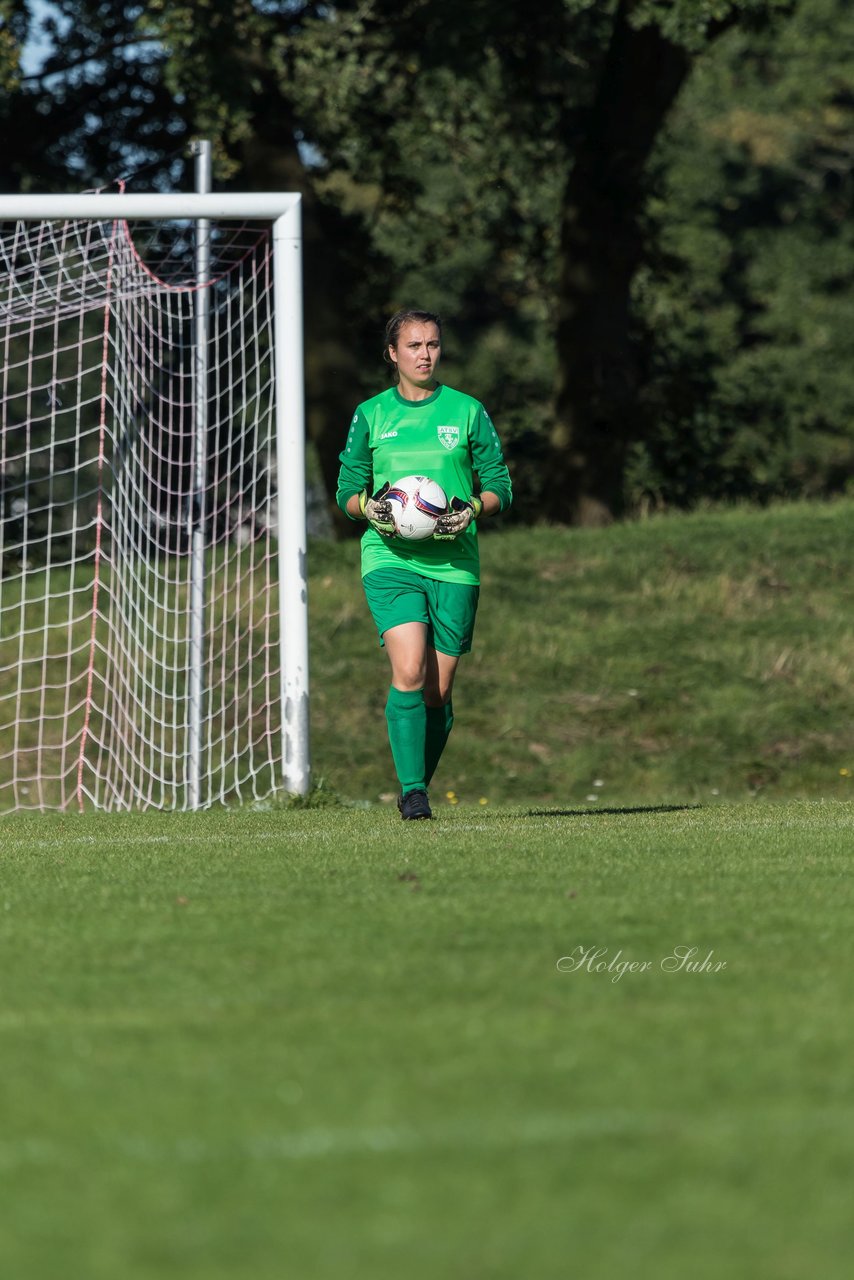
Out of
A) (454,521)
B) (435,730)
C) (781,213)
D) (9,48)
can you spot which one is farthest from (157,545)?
(781,213)

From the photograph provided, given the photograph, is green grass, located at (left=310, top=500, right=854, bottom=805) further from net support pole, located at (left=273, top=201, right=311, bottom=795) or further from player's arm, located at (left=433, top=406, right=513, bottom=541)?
player's arm, located at (left=433, top=406, right=513, bottom=541)

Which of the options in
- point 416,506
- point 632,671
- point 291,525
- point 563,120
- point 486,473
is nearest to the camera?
point 416,506

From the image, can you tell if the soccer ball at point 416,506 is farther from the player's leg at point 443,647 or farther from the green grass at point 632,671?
the green grass at point 632,671

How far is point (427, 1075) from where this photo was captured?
11.3 ft

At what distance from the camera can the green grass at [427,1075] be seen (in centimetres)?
262

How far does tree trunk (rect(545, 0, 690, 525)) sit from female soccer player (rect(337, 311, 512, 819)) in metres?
12.9

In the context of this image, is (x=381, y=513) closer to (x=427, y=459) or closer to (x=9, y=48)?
(x=427, y=459)

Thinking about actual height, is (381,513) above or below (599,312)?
below

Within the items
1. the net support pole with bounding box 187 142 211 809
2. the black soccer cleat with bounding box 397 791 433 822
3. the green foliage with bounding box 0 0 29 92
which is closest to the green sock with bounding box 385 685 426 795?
the black soccer cleat with bounding box 397 791 433 822

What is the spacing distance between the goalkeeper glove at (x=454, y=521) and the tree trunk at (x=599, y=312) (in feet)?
43.1

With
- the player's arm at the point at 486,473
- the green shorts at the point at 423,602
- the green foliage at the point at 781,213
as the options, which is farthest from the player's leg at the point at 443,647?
the green foliage at the point at 781,213

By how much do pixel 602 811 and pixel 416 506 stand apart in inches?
90.8

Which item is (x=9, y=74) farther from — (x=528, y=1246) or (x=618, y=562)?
(x=528, y=1246)

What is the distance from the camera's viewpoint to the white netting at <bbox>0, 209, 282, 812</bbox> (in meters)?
11.5
